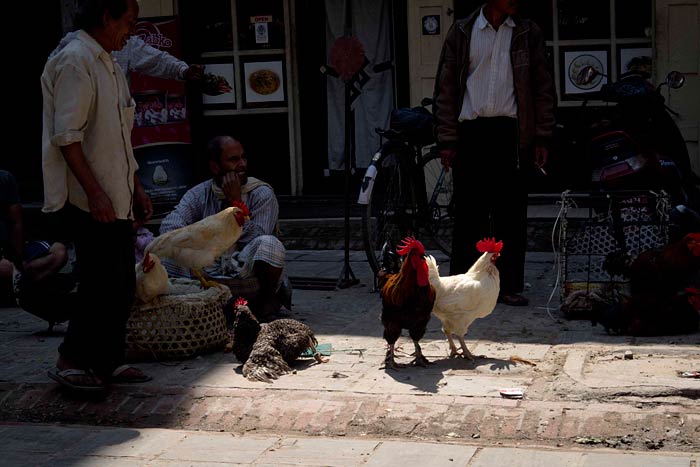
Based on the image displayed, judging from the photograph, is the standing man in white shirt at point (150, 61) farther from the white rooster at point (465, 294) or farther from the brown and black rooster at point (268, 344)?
the white rooster at point (465, 294)

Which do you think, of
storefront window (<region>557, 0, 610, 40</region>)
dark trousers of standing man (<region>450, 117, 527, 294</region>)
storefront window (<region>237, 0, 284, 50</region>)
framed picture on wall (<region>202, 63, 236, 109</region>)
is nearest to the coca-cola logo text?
framed picture on wall (<region>202, 63, 236, 109</region>)

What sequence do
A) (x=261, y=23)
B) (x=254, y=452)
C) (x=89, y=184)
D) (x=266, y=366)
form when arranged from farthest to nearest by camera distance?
(x=261, y=23), (x=266, y=366), (x=89, y=184), (x=254, y=452)

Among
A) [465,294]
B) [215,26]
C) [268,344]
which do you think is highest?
[215,26]

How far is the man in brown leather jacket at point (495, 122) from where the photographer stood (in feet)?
24.1

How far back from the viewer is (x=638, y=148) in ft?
24.9

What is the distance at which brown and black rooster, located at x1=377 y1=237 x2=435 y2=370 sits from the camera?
5.66 metres

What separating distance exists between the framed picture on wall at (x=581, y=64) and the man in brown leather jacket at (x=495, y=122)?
3.62 metres

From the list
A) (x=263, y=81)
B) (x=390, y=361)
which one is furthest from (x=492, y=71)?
(x=263, y=81)

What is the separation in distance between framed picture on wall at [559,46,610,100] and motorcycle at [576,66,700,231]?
9.57 feet

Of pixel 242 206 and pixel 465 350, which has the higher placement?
pixel 242 206

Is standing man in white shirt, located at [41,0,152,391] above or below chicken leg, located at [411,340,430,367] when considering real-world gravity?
above

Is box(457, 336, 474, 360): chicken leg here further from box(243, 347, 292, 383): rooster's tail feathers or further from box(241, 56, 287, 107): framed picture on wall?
box(241, 56, 287, 107): framed picture on wall

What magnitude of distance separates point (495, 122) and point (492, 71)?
33cm

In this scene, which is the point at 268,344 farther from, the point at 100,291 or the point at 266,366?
the point at 100,291
